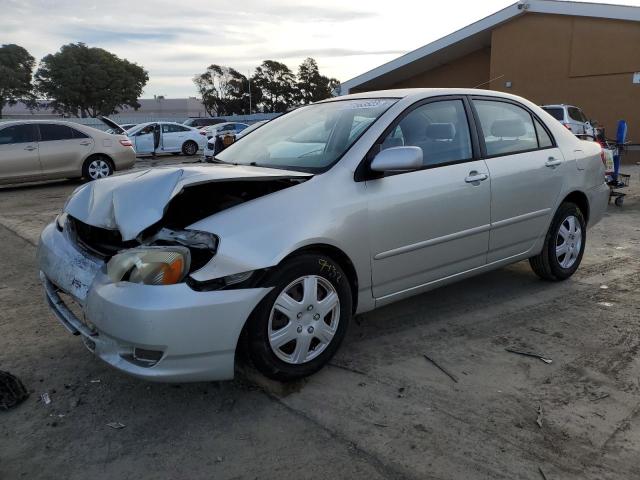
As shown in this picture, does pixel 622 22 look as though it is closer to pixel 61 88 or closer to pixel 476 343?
pixel 476 343

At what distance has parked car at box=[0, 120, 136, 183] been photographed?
34.9ft

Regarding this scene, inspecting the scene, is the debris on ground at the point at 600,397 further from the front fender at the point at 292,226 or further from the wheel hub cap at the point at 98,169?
the wheel hub cap at the point at 98,169

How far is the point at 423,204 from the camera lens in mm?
3465

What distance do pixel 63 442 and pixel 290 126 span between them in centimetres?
256

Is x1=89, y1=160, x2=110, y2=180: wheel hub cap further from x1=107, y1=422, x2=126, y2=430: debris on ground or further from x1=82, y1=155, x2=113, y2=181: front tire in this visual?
x1=107, y1=422, x2=126, y2=430: debris on ground

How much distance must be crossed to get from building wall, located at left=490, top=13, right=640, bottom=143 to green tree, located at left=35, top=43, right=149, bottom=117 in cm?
3972

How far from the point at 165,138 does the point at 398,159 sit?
1756 cm

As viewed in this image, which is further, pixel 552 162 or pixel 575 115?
pixel 575 115

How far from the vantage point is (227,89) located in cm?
6744

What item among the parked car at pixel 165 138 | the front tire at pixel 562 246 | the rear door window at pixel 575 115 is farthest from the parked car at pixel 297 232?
the parked car at pixel 165 138

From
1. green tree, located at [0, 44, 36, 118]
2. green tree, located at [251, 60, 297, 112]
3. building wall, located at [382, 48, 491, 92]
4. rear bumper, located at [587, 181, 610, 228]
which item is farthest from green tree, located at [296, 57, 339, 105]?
rear bumper, located at [587, 181, 610, 228]

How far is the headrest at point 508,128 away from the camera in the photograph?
13.6ft

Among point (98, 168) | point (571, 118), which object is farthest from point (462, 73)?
point (98, 168)

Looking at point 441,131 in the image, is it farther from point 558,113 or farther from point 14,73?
point 14,73
